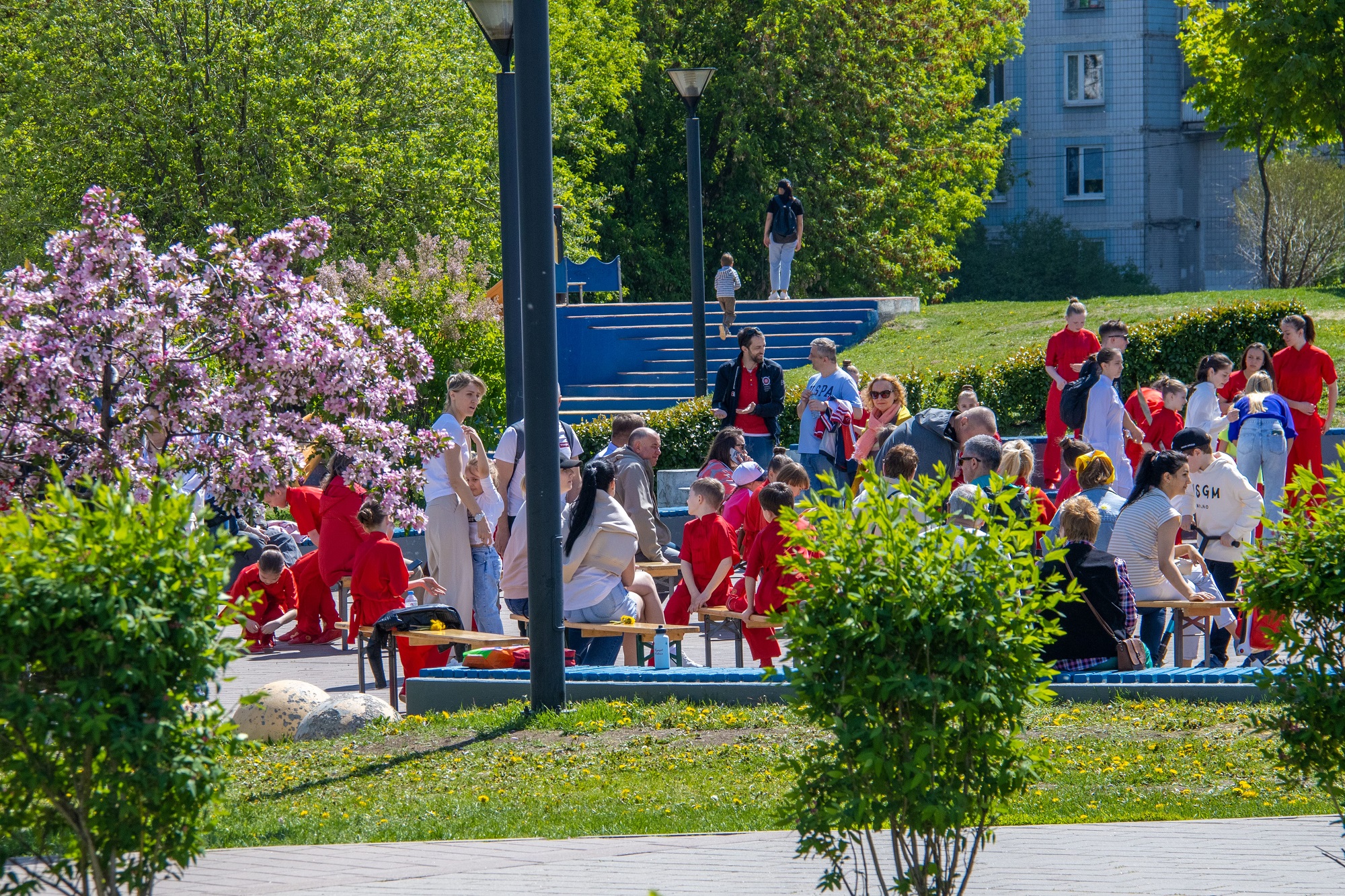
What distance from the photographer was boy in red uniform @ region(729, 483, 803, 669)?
953 cm

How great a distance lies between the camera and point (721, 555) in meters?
10.7

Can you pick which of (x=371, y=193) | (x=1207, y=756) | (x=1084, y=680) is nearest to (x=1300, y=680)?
(x=1207, y=756)

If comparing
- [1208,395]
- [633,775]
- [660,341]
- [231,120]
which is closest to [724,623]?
[633,775]

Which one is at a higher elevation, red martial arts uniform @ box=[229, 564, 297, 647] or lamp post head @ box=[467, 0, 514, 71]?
lamp post head @ box=[467, 0, 514, 71]

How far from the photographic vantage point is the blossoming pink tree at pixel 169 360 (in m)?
8.05

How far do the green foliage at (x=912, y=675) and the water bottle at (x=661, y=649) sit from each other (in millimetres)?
5007

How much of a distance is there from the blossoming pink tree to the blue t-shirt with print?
Result: 5.92m

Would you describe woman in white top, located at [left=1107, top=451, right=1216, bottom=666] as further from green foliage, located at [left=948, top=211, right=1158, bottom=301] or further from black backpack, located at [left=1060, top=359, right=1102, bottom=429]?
green foliage, located at [left=948, top=211, right=1158, bottom=301]

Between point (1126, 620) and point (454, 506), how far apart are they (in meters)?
4.59

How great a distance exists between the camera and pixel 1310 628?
486cm

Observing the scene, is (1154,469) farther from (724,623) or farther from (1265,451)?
(1265,451)

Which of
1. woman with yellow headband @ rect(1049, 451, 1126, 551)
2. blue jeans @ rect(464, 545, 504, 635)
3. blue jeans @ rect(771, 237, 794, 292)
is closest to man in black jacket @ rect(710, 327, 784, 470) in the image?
blue jeans @ rect(464, 545, 504, 635)

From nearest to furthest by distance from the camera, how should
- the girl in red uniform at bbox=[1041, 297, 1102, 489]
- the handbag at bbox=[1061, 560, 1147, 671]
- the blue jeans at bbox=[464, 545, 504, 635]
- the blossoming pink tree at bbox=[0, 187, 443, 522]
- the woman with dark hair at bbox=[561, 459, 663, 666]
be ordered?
the blossoming pink tree at bbox=[0, 187, 443, 522]
the handbag at bbox=[1061, 560, 1147, 671]
the woman with dark hair at bbox=[561, 459, 663, 666]
the blue jeans at bbox=[464, 545, 504, 635]
the girl in red uniform at bbox=[1041, 297, 1102, 489]

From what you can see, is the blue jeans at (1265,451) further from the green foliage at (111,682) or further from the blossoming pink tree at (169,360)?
the green foliage at (111,682)
